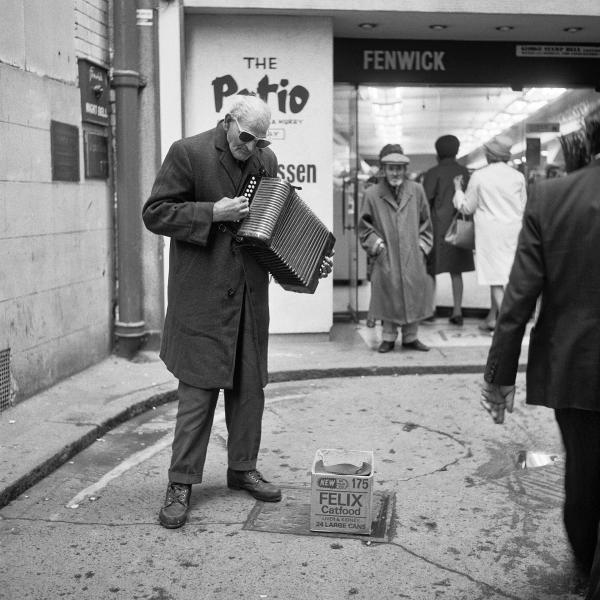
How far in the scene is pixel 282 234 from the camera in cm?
407

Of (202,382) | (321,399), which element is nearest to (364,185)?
(321,399)

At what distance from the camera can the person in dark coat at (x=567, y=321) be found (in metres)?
3.03

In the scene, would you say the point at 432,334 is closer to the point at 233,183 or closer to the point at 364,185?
the point at 364,185

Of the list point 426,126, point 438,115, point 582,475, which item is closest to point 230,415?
point 582,475

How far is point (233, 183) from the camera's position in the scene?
13.8 feet

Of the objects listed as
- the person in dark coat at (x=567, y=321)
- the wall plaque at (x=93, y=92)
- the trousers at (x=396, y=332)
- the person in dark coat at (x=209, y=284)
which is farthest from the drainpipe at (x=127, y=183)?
the person in dark coat at (x=567, y=321)

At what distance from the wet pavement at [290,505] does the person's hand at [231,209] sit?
4.62ft

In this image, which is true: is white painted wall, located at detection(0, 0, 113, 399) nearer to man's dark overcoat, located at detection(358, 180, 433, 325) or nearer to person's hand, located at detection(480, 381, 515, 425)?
man's dark overcoat, located at detection(358, 180, 433, 325)

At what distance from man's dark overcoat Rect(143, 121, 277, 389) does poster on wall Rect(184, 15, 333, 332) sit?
4.02 metres

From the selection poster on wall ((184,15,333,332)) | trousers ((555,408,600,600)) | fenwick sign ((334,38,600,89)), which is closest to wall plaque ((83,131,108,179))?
poster on wall ((184,15,333,332))

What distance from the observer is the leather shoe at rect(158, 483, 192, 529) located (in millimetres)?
4145

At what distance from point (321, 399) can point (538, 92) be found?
4.99 m

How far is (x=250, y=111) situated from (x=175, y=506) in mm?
1835

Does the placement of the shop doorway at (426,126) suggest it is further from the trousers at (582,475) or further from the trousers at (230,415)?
the trousers at (582,475)
